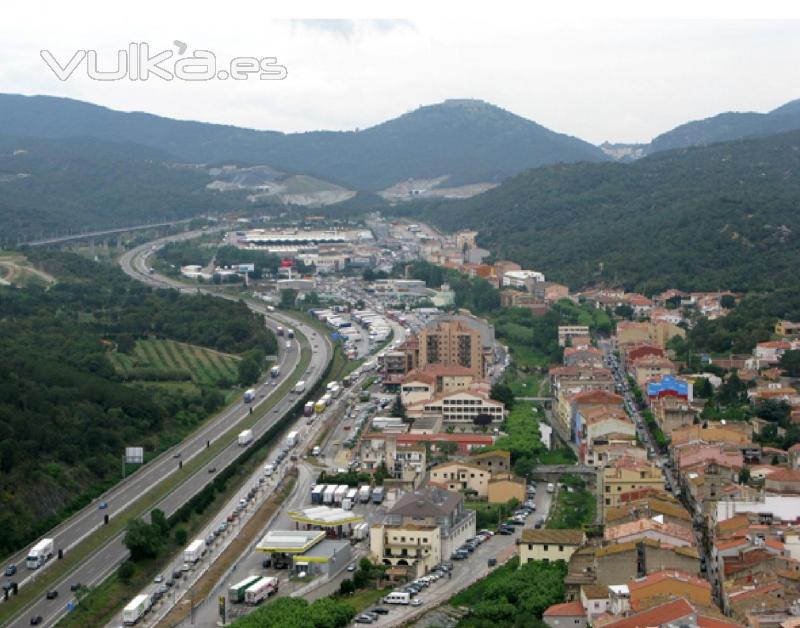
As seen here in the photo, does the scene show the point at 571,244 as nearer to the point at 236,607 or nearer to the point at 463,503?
the point at 463,503

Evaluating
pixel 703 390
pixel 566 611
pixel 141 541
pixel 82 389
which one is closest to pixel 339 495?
pixel 141 541

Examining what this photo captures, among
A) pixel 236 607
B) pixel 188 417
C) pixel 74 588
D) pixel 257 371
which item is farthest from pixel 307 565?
pixel 257 371

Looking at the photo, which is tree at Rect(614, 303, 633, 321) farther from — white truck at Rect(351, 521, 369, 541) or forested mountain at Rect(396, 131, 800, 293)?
white truck at Rect(351, 521, 369, 541)

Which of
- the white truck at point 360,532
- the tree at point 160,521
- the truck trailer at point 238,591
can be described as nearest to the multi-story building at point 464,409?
the white truck at point 360,532

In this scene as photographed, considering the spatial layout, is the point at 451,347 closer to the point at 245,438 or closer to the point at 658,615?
the point at 245,438

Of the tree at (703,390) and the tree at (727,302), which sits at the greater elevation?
the tree at (727,302)

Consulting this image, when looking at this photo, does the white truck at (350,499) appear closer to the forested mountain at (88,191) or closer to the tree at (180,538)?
the tree at (180,538)
